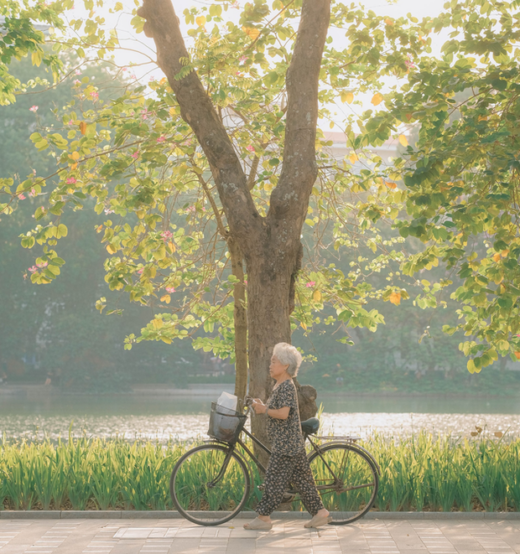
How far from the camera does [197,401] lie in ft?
125

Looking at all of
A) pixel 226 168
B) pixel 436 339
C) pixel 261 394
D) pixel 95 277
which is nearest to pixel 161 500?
pixel 261 394

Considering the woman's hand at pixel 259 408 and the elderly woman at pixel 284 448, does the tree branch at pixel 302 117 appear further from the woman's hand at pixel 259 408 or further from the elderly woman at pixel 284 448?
the woman's hand at pixel 259 408

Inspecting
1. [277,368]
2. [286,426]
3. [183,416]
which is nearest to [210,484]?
[286,426]

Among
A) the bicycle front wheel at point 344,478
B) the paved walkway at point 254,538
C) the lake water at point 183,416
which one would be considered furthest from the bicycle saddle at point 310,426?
the lake water at point 183,416

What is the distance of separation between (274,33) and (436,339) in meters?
40.4

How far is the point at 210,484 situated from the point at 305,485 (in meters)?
0.88

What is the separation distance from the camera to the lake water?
2264 centimetres

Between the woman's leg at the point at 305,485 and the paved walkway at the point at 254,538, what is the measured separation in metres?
0.20

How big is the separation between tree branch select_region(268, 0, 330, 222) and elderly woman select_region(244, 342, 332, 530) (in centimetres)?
177

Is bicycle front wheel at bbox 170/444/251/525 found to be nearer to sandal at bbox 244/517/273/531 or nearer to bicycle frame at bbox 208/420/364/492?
bicycle frame at bbox 208/420/364/492

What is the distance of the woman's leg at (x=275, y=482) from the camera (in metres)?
6.26

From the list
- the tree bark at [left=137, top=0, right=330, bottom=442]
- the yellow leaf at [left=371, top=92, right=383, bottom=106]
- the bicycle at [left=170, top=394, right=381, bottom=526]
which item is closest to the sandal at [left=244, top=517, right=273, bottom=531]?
the bicycle at [left=170, top=394, right=381, bottom=526]

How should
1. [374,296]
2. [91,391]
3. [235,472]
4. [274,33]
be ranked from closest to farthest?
[235,472]
[274,33]
[374,296]
[91,391]

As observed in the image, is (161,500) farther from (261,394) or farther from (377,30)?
(377,30)
